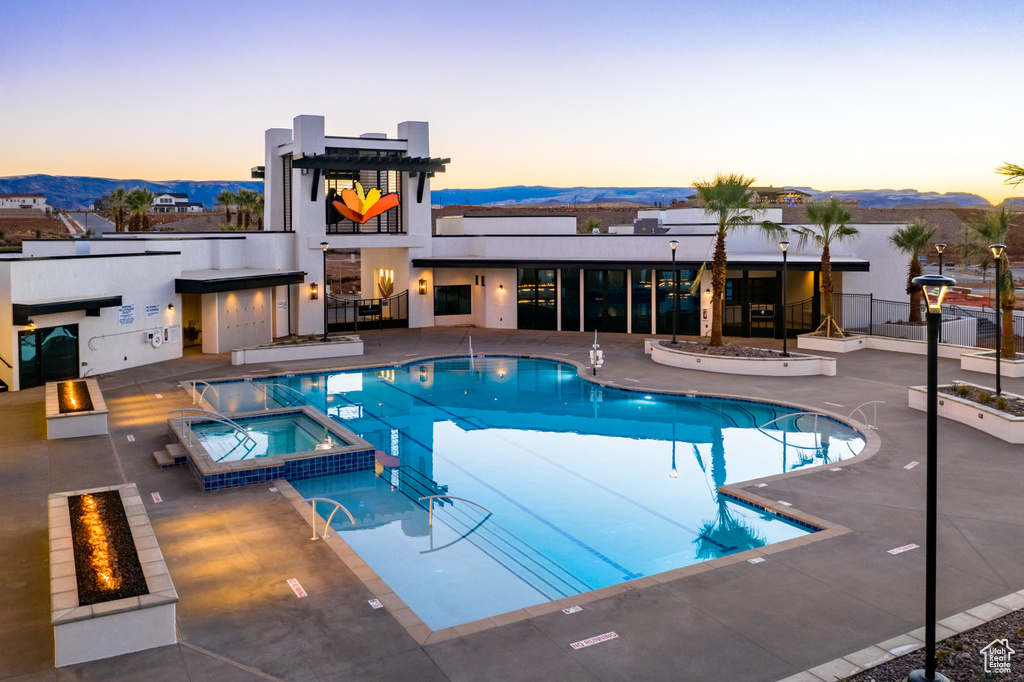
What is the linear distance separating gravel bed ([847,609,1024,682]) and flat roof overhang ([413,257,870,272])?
23884 millimetres

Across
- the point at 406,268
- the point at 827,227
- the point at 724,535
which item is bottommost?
the point at 724,535

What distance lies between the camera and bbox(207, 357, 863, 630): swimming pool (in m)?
10.9

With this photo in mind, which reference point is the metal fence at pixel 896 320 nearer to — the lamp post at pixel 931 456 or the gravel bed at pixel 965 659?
the gravel bed at pixel 965 659

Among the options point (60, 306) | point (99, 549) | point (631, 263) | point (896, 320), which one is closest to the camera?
point (99, 549)

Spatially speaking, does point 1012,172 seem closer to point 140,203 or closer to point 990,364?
point 990,364

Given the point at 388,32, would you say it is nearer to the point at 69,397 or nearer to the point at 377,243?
A: the point at 377,243

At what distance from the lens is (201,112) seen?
61.3 meters

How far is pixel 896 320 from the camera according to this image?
3309cm

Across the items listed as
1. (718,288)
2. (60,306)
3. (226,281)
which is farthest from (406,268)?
(60,306)

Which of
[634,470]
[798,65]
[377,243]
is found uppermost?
[798,65]

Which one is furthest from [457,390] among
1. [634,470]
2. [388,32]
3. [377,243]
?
[388,32]

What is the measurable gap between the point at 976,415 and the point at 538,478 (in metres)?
9.77

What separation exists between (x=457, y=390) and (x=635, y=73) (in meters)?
32.4

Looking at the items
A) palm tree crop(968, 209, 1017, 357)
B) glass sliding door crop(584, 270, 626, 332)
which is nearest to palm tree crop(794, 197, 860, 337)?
palm tree crop(968, 209, 1017, 357)
